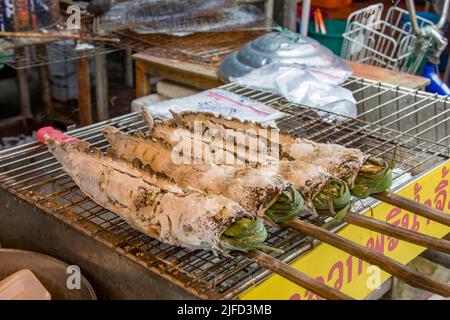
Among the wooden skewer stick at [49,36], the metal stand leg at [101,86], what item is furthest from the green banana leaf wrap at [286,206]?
the metal stand leg at [101,86]

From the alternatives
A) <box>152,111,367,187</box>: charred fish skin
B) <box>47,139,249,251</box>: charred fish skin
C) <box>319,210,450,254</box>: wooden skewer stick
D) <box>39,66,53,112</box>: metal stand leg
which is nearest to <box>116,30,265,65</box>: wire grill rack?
<box>39,66,53,112</box>: metal stand leg

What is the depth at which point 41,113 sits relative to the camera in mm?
4812

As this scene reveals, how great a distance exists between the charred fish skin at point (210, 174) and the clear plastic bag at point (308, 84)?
35.0 inches

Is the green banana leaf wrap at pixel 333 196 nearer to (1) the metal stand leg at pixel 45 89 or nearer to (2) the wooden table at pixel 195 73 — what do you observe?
(2) the wooden table at pixel 195 73

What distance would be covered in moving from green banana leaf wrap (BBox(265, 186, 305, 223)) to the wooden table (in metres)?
1.75

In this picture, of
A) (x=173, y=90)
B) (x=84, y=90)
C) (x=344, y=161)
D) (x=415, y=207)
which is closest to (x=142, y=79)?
(x=173, y=90)

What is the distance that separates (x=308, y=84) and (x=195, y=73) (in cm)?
89

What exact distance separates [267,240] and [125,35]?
8.72 ft

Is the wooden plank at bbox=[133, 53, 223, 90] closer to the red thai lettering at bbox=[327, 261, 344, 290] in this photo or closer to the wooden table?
the wooden table

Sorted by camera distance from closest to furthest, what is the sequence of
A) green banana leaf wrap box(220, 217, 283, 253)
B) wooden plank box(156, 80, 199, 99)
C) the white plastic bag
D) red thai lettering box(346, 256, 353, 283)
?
1. green banana leaf wrap box(220, 217, 283, 253)
2. red thai lettering box(346, 256, 353, 283)
3. the white plastic bag
4. wooden plank box(156, 80, 199, 99)

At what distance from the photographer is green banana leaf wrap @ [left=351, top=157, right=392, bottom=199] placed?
146 centimetres
